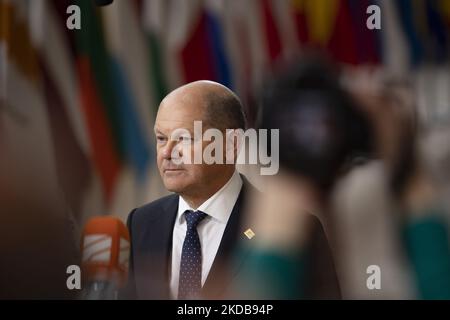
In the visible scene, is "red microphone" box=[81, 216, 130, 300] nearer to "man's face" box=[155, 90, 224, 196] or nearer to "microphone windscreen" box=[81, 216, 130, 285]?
"microphone windscreen" box=[81, 216, 130, 285]

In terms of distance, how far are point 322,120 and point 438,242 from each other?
26.8 inches

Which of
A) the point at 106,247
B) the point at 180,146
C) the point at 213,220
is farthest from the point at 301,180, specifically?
the point at 106,247

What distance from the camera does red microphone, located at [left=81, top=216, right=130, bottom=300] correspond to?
3.45 m

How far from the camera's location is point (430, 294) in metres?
3.51

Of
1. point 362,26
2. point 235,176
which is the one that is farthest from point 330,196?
point 362,26

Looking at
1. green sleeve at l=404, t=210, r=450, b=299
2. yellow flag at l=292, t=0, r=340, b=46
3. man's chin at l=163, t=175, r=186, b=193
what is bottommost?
green sleeve at l=404, t=210, r=450, b=299

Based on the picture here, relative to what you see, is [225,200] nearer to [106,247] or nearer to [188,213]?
[188,213]

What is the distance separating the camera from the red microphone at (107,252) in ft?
11.3

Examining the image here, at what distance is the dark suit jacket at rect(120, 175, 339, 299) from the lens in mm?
3461

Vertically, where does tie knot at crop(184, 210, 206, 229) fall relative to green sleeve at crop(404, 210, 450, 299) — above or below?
above

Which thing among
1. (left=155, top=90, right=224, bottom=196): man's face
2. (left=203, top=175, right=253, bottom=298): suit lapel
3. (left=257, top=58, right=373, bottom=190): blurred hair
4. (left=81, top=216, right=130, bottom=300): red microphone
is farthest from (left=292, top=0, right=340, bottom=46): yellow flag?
(left=81, top=216, right=130, bottom=300): red microphone

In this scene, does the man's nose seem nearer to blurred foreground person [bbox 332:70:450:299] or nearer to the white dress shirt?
the white dress shirt

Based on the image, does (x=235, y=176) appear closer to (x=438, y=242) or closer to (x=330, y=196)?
(x=330, y=196)

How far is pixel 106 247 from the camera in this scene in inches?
Result: 137
